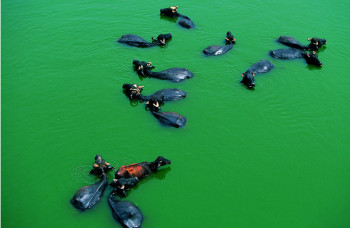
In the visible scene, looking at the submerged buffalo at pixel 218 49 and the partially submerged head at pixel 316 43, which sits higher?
the partially submerged head at pixel 316 43

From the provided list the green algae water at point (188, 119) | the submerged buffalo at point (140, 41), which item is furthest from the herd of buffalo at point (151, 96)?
the green algae water at point (188, 119)

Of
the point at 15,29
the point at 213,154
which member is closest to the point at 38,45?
the point at 15,29

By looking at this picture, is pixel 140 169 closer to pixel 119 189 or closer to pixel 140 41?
pixel 119 189

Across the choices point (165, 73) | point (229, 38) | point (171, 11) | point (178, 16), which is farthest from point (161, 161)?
point (178, 16)

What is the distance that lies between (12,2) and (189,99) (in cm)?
956

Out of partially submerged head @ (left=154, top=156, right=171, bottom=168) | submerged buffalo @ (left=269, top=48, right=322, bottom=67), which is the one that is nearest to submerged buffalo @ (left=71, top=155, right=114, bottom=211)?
partially submerged head @ (left=154, top=156, right=171, bottom=168)

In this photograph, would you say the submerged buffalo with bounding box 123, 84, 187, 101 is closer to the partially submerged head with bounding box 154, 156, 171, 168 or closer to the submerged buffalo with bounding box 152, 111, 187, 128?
the submerged buffalo with bounding box 152, 111, 187, 128

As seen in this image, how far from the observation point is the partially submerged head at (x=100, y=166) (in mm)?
7781

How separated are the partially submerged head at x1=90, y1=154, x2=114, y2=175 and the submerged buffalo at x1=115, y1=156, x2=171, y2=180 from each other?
30 cm

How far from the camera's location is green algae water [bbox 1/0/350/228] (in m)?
7.51

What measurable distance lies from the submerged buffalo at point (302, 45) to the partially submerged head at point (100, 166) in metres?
8.02

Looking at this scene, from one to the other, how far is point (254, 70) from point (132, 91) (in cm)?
392

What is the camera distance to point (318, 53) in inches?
488

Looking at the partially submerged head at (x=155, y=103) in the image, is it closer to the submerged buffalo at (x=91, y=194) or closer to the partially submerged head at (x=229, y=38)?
the submerged buffalo at (x=91, y=194)
